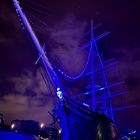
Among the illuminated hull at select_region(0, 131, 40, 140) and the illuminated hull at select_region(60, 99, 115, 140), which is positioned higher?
the illuminated hull at select_region(0, 131, 40, 140)

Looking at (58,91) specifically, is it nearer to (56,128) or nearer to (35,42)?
(56,128)

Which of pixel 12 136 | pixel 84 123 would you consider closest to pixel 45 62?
pixel 84 123

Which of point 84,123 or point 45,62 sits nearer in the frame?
point 84,123

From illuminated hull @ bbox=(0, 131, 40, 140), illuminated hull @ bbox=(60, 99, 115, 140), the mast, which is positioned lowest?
illuminated hull @ bbox=(60, 99, 115, 140)

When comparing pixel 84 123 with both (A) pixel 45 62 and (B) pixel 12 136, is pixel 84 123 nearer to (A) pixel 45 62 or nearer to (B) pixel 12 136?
(A) pixel 45 62

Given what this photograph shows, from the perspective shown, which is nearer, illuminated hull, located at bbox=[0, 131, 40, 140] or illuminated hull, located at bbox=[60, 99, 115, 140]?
illuminated hull, located at bbox=[60, 99, 115, 140]

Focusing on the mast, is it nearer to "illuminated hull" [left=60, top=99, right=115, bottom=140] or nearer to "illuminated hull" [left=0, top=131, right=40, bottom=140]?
"illuminated hull" [left=60, top=99, right=115, bottom=140]

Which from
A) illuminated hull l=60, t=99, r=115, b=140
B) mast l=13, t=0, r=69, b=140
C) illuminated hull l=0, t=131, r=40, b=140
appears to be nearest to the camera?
illuminated hull l=60, t=99, r=115, b=140

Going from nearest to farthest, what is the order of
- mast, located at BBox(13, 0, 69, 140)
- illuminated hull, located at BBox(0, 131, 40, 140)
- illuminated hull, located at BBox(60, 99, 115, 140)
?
illuminated hull, located at BBox(60, 99, 115, 140), mast, located at BBox(13, 0, 69, 140), illuminated hull, located at BBox(0, 131, 40, 140)

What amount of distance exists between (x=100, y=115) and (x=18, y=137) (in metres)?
8.08

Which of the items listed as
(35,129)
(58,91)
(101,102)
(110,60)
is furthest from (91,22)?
(58,91)

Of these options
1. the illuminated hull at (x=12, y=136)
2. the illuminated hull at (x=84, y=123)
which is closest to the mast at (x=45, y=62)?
the illuminated hull at (x=84, y=123)

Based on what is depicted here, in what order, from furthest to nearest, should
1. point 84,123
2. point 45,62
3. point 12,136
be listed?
point 12,136 → point 45,62 → point 84,123

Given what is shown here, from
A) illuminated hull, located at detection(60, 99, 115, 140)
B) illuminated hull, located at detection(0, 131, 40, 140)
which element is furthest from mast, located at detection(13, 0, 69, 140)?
illuminated hull, located at detection(0, 131, 40, 140)
